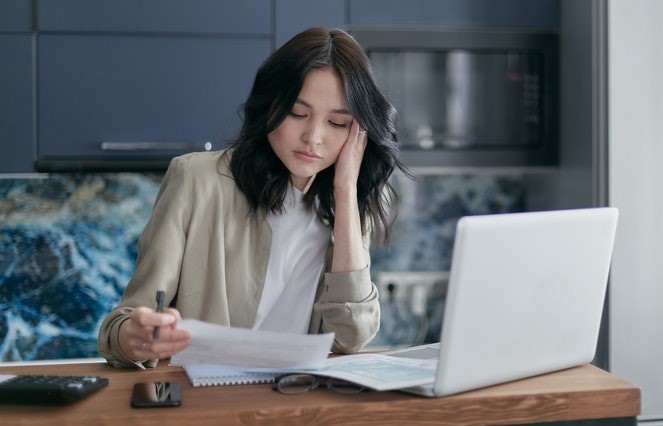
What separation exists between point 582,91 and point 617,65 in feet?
0.54

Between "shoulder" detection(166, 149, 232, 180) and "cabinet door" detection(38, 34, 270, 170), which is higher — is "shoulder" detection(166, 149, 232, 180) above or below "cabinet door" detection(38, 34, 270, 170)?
below

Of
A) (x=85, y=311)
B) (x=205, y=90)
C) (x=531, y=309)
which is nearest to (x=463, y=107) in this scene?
(x=205, y=90)

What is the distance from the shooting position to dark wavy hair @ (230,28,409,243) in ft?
5.62

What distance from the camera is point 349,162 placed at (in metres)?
1.82

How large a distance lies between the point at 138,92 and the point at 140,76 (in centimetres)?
5

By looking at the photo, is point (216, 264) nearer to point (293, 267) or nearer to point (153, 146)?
point (293, 267)

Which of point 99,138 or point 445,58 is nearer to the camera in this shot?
point 99,138

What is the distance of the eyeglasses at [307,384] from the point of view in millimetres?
1276

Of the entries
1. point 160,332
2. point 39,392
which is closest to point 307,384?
point 160,332

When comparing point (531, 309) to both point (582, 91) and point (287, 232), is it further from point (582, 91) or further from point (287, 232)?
point (582, 91)

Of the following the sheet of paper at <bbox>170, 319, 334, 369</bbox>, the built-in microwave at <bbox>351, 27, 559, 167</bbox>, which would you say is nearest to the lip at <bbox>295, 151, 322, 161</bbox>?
the sheet of paper at <bbox>170, 319, 334, 369</bbox>

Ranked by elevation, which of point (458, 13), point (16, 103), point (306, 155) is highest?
point (458, 13)

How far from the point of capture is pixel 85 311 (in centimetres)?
293

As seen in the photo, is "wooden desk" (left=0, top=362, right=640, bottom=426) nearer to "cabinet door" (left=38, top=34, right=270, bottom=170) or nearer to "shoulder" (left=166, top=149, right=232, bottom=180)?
"shoulder" (left=166, top=149, right=232, bottom=180)
